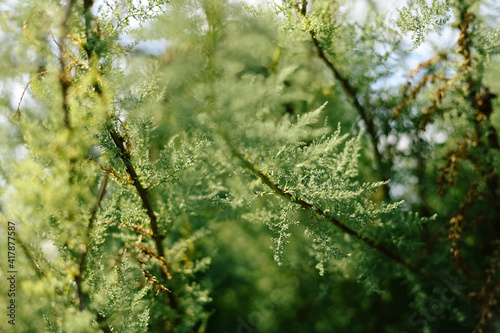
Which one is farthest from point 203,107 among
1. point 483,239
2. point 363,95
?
point 483,239

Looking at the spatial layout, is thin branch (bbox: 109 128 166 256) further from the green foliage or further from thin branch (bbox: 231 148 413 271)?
thin branch (bbox: 231 148 413 271)

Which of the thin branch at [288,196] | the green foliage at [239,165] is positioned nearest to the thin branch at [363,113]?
the green foliage at [239,165]

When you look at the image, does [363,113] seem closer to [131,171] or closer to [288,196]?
[288,196]

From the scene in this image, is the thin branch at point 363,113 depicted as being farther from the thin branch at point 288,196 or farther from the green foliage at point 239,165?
the thin branch at point 288,196

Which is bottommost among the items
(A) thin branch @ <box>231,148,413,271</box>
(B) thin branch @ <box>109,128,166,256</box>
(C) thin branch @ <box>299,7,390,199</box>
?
(A) thin branch @ <box>231,148,413,271</box>

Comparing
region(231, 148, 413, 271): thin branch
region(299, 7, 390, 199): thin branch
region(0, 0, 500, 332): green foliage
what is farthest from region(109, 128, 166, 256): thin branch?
region(299, 7, 390, 199): thin branch

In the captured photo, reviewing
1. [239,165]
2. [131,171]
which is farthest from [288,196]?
[131,171]

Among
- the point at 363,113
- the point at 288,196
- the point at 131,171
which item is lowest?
the point at 288,196

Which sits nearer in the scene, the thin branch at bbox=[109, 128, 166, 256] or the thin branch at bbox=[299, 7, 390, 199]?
the thin branch at bbox=[109, 128, 166, 256]

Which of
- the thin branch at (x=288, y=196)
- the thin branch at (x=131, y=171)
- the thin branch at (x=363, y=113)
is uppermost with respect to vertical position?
the thin branch at (x=363, y=113)

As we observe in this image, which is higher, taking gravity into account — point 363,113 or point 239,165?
point 363,113

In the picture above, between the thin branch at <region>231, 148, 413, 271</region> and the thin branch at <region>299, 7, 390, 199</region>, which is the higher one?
the thin branch at <region>299, 7, 390, 199</region>

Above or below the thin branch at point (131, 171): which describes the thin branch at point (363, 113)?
above

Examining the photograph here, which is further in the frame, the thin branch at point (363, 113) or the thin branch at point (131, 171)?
the thin branch at point (363, 113)
